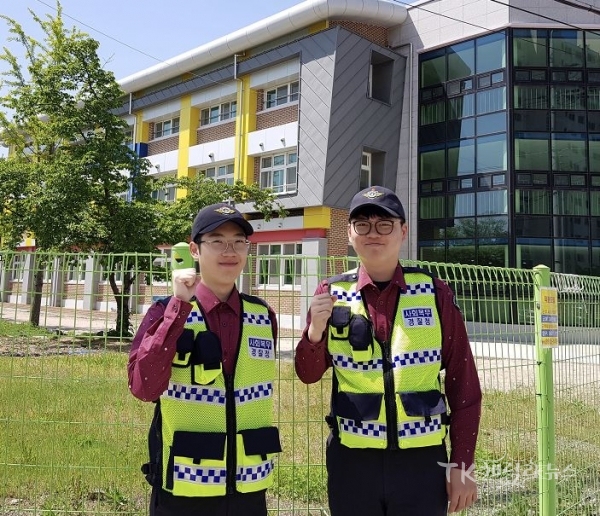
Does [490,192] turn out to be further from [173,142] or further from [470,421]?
[470,421]

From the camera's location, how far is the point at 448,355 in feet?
7.03

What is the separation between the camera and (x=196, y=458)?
1.87m

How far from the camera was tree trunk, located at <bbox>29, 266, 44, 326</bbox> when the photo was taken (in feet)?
9.96

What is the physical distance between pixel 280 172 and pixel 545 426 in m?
17.8

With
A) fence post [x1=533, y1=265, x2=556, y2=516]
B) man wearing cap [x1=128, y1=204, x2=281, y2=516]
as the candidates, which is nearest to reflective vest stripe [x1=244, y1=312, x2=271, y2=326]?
man wearing cap [x1=128, y1=204, x2=281, y2=516]

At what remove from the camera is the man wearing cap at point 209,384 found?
6.09ft

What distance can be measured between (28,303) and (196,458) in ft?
5.71

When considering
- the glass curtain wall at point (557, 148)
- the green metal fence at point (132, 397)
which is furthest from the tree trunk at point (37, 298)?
the glass curtain wall at point (557, 148)

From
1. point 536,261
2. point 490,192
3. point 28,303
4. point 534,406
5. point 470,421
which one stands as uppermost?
point 490,192

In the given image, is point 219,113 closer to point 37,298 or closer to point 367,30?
point 367,30

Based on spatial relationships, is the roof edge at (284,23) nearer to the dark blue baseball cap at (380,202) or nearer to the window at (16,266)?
the window at (16,266)

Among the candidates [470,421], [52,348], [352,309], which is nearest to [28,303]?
[52,348]

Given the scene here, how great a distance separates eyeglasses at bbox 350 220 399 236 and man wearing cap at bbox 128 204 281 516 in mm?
474

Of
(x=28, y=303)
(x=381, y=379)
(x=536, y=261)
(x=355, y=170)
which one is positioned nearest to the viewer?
(x=381, y=379)
